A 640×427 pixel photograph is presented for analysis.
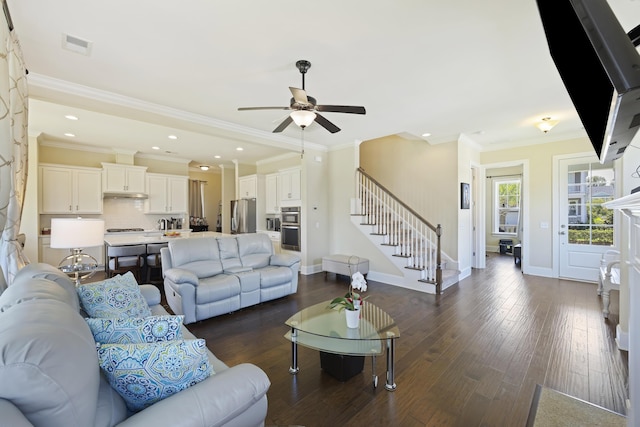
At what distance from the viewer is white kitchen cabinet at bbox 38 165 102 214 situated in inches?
226

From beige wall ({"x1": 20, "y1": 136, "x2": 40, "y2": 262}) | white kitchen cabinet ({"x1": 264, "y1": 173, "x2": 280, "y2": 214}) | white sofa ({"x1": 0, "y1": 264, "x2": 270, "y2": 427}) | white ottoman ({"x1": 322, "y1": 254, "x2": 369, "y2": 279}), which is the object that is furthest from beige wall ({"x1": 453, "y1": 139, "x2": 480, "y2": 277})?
beige wall ({"x1": 20, "y1": 136, "x2": 40, "y2": 262})

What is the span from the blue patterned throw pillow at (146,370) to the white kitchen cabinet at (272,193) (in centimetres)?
575

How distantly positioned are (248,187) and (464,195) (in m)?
5.38

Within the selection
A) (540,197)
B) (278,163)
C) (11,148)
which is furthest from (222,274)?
(540,197)

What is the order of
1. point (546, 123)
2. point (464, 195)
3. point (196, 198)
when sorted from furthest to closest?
1. point (196, 198)
2. point (464, 195)
3. point (546, 123)

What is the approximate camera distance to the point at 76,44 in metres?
2.45

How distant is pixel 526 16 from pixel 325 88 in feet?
6.30

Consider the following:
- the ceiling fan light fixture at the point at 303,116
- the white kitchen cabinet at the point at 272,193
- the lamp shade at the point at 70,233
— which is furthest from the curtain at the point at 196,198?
the ceiling fan light fixture at the point at 303,116

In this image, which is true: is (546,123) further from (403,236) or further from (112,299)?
(112,299)

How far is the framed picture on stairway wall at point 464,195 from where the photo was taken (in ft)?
17.9

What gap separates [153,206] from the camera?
23.4 feet

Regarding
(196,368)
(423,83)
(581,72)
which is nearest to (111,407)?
(196,368)

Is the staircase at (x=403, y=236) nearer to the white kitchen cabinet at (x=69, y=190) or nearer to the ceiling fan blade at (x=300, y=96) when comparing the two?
the ceiling fan blade at (x=300, y=96)

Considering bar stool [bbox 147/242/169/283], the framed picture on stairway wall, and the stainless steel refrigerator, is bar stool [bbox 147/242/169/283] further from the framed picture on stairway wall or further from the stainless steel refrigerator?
the framed picture on stairway wall
